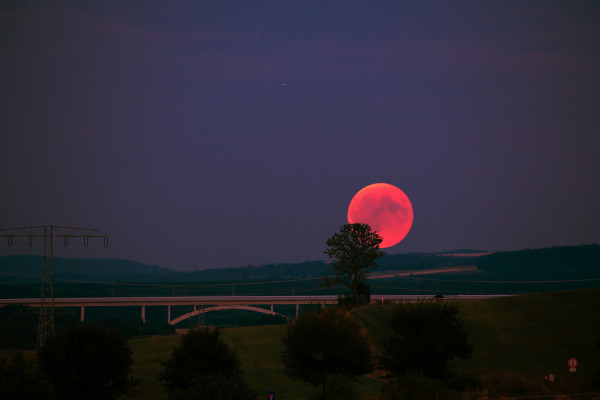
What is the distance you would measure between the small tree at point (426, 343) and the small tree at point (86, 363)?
20.1 metres

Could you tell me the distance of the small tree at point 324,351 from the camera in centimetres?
4097

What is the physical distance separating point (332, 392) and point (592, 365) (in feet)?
83.7

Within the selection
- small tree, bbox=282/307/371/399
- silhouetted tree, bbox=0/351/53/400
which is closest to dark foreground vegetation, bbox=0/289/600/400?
silhouetted tree, bbox=0/351/53/400

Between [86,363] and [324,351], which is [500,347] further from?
[86,363]

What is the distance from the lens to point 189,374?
41.0m

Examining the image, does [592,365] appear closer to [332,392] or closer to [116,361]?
[332,392]

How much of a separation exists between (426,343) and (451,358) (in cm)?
263

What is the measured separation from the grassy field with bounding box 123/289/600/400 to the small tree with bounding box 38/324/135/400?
4.76 meters

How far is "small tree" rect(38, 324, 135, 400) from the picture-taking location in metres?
40.0

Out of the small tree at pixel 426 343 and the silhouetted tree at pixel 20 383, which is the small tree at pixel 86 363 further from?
the small tree at pixel 426 343

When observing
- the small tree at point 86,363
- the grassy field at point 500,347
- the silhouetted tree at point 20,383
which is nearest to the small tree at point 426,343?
the grassy field at point 500,347

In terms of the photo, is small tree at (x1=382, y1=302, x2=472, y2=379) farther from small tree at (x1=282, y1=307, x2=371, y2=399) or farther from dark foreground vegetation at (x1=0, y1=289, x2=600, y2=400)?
small tree at (x1=282, y1=307, x2=371, y2=399)

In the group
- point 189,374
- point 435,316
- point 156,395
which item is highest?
point 435,316

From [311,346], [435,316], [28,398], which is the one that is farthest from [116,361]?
[435,316]
